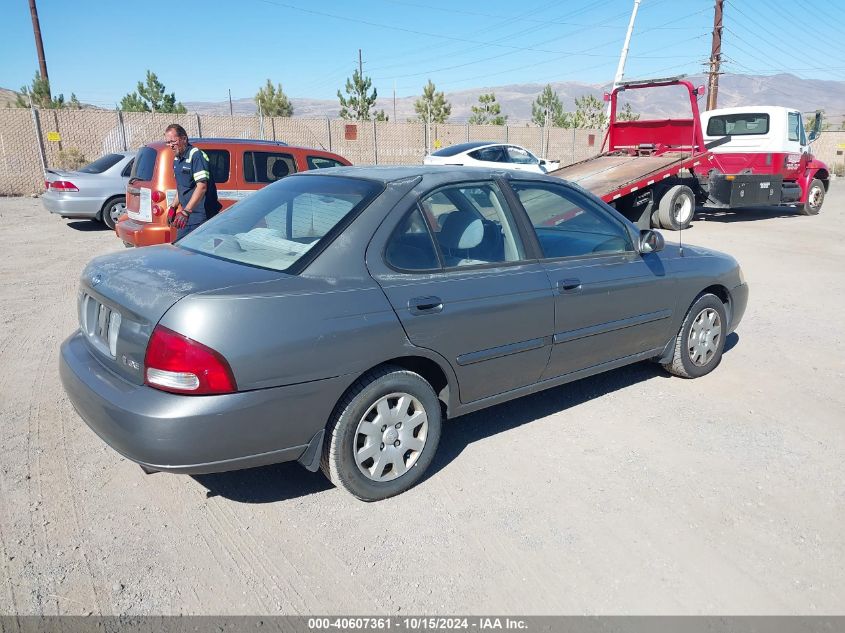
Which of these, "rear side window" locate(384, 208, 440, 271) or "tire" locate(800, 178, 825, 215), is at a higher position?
"rear side window" locate(384, 208, 440, 271)

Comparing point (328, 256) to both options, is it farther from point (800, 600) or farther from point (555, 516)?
point (800, 600)

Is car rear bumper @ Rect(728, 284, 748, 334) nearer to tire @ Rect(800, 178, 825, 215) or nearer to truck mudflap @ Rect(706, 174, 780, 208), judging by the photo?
truck mudflap @ Rect(706, 174, 780, 208)

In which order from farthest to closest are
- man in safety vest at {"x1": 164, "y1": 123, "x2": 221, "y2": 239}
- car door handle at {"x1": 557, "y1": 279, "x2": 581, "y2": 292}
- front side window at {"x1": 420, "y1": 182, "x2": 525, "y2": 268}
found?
man in safety vest at {"x1": 164, "y1": 123, "x2": 221, "y2": 239} → car door handle at {"x1": 557, "y1": 279, "x2": 581, "y2": 292} → front side window at {"x1": 420, "y1": 182, "x2": 525, "y2": 268}

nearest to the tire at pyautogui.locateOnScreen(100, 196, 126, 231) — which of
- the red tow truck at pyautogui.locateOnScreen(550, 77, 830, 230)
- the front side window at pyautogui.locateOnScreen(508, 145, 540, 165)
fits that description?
the red tow truck at pyautogui.locateOnScreen(550, 77, 830, 230)

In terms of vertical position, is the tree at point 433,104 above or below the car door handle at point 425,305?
above

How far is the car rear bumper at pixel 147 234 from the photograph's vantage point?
7164mm

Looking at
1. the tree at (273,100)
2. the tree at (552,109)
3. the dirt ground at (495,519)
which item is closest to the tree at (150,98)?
Result: the tree at (273,100)

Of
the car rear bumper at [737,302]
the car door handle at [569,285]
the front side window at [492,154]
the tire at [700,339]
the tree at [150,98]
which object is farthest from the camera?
the tree at [150,98]

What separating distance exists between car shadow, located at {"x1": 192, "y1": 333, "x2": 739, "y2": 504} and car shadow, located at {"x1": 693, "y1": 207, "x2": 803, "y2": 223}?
36.2ft

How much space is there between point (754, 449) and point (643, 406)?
2.56 feet

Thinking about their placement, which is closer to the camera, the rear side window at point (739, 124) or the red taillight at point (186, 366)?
the red taillight at point (186, 366)

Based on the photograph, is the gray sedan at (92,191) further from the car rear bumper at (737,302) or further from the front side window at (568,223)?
the car rear bumper at (737,302)

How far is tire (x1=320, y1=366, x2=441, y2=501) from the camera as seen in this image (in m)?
3.05

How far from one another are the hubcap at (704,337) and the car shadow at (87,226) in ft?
36.4
